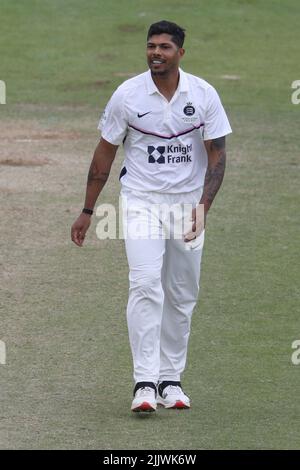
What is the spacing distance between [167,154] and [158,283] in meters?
0.78

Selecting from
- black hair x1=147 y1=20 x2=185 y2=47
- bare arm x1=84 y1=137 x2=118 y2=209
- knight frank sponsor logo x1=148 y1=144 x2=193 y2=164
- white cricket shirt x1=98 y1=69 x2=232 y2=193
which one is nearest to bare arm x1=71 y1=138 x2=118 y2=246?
bare arm x1=84 y1=137 x2=118 y2=209

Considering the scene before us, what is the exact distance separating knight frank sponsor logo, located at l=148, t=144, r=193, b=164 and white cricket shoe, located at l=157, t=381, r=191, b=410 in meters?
1.38

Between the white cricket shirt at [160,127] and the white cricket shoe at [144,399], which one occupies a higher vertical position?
the white cricket shirt at [160,127]

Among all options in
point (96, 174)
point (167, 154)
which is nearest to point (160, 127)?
point (167, 154)

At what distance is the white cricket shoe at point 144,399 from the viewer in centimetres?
823

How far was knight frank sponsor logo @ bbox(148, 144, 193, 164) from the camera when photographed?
8.39 m

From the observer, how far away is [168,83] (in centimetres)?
841

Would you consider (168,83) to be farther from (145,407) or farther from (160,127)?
(145,407)

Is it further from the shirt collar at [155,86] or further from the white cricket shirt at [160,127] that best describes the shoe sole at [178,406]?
the shirt collar at [155,86]

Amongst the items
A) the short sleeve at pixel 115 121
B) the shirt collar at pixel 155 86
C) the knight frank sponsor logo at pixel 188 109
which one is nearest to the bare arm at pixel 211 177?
the knight frank sponsor logo at pixel 188 109

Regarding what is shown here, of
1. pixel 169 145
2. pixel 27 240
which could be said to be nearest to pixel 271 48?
pixel 27 240

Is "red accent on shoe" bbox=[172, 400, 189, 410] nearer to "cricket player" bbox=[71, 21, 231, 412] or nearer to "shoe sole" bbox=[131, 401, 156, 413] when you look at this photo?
"cricket player" bbox=[71, 21, 231, 412]
